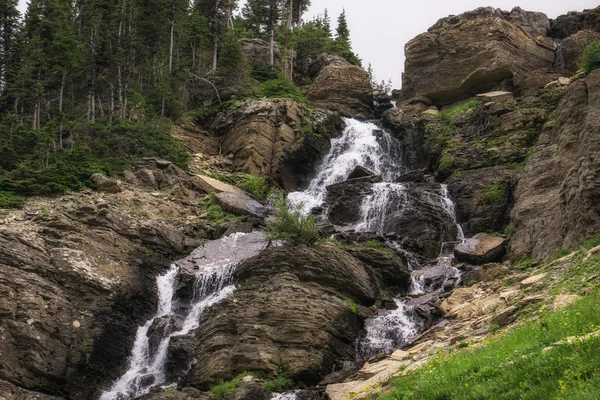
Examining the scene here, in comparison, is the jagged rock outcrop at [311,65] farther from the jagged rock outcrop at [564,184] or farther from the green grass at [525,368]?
the green grass at [525,368]

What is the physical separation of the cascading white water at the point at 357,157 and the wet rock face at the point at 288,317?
45.6ft

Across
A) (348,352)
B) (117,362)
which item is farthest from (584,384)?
(117,362)

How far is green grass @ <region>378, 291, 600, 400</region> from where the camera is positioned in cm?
784

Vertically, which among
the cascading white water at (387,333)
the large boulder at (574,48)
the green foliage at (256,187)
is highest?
the large boulder at (574,48)

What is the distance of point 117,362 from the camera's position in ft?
70.3

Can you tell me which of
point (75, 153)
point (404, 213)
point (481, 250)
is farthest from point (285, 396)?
point (75, 153)

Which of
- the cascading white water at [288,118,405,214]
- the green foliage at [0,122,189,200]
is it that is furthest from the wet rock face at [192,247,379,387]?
the cascading white water at [288,118,405,214]

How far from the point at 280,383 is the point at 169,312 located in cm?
845

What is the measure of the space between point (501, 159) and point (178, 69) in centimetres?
2648

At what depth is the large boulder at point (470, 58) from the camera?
1721 inches

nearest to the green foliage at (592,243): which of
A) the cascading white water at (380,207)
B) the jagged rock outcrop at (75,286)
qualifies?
the cascading white water at (380,207)

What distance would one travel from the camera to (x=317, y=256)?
22453 mm

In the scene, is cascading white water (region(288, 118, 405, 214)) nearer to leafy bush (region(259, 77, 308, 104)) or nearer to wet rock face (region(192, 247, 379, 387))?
Answer: leafy bush (region(259, 77, 308, 104))

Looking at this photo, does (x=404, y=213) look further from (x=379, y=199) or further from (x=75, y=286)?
A: (x=75, y=286)
